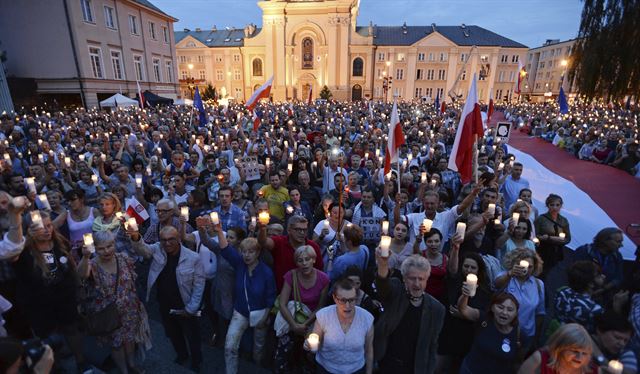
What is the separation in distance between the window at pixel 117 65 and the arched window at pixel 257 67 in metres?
30.2

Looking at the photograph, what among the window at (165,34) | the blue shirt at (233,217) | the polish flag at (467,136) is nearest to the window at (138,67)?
the window at (165,34)

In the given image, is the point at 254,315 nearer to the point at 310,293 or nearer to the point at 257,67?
the point at 310,293

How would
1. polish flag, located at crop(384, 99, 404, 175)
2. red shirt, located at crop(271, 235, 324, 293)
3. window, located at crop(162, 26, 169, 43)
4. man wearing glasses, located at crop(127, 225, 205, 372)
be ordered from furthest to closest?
1. window, located at crop(162, 26, 169, 43)
2. polish flag, located at crop(384, 99, 404, 175)
3. red shirt, located at crop(271, 235, 324, 293)
4. man wearing glasses, located at crop(127, 225, 205, 372)

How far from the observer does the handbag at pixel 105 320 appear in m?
3.13

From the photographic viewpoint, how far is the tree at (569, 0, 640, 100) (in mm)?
11908

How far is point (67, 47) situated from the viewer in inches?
950

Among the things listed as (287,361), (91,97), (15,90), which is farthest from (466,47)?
Answer: (287,361)

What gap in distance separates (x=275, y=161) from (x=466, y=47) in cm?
5404

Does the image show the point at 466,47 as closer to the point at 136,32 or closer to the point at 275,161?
the point at 136,32

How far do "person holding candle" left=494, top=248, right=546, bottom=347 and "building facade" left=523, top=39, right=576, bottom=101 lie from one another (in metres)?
69.9

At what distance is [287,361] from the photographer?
327 cm

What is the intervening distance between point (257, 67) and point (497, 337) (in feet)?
193

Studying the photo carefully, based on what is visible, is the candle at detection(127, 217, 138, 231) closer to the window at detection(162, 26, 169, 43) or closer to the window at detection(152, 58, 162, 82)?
the window at detection(152, 58, 162, 82)

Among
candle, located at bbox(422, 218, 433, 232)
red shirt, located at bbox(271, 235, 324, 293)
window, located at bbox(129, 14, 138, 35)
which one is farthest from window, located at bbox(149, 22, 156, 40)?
candle, located at bbox(422, 218, 433, 232)
